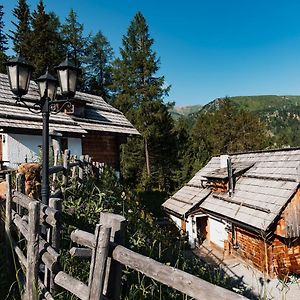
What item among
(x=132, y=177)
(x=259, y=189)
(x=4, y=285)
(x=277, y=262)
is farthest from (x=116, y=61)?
(x=4, y=285)

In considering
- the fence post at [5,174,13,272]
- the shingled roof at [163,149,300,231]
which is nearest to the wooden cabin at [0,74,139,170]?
the shingled roof at [163,149,300,231]

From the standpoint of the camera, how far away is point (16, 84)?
5.92m

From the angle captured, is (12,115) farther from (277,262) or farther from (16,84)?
(277,262)

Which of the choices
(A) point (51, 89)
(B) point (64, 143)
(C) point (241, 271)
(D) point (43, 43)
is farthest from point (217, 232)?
(D) point (43, 43)

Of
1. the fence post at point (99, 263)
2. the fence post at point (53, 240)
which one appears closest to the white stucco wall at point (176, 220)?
the fence post at point (53, 240)

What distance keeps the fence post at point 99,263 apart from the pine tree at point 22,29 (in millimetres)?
33681

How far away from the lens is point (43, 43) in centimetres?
3303

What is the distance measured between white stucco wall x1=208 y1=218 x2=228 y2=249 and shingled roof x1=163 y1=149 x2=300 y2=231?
0.66m

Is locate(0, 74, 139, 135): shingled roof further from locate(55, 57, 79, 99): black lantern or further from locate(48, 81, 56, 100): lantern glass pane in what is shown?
locate(55, 57, 79, 99): black lantern

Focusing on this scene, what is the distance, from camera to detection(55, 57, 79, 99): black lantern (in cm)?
598

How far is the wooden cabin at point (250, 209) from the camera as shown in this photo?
12.7 meters

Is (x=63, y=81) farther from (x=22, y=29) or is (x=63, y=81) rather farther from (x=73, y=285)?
(x=22, y=29)

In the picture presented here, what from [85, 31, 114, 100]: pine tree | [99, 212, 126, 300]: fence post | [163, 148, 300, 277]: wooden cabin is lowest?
[163, 148, 300, 277]: wooden cabin

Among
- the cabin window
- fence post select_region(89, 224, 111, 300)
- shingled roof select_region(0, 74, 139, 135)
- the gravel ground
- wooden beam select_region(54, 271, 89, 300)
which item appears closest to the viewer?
fence post select_region(89, 224, 111, 300)
